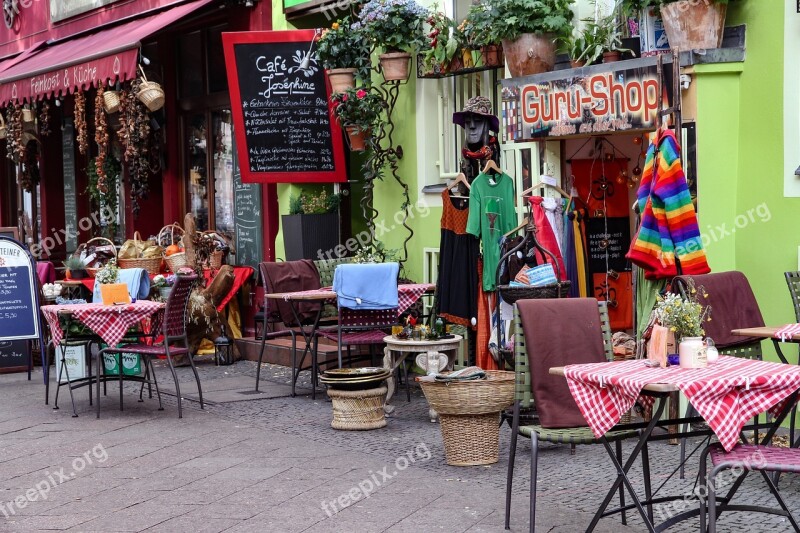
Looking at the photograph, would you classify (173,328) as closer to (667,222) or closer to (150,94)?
(667,222)

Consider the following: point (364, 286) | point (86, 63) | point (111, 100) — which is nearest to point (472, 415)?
point (364, 286)

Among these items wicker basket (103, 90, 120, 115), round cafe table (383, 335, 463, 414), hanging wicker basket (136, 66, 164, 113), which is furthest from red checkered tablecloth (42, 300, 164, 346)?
wicker basket (103, 90, 120, 115)

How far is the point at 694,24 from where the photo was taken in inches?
320

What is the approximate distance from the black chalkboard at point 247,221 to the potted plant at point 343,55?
2.39m

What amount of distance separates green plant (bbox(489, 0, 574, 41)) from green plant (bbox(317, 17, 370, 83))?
87.9 inches

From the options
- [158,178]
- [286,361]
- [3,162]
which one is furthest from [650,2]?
[3,162]

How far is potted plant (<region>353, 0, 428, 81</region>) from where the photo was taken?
11.0 metres

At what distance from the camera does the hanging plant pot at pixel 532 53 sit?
945cm

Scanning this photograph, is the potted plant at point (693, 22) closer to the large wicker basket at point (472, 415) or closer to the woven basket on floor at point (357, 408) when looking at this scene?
the large wicker basket at point (472, 415)

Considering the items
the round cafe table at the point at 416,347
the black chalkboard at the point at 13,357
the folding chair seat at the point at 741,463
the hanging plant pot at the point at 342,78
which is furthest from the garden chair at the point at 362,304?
the folding chair seat at the point at 741,463

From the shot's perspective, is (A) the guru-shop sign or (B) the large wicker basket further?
(A) the guru-shop sign

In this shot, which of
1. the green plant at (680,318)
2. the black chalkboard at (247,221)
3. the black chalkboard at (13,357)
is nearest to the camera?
the green plant at (680,318)

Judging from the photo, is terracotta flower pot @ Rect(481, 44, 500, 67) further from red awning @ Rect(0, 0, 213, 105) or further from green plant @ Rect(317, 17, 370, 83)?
red awning @ Rect(0, 0, 213, 105)

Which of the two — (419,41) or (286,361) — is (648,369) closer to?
(419,41)
